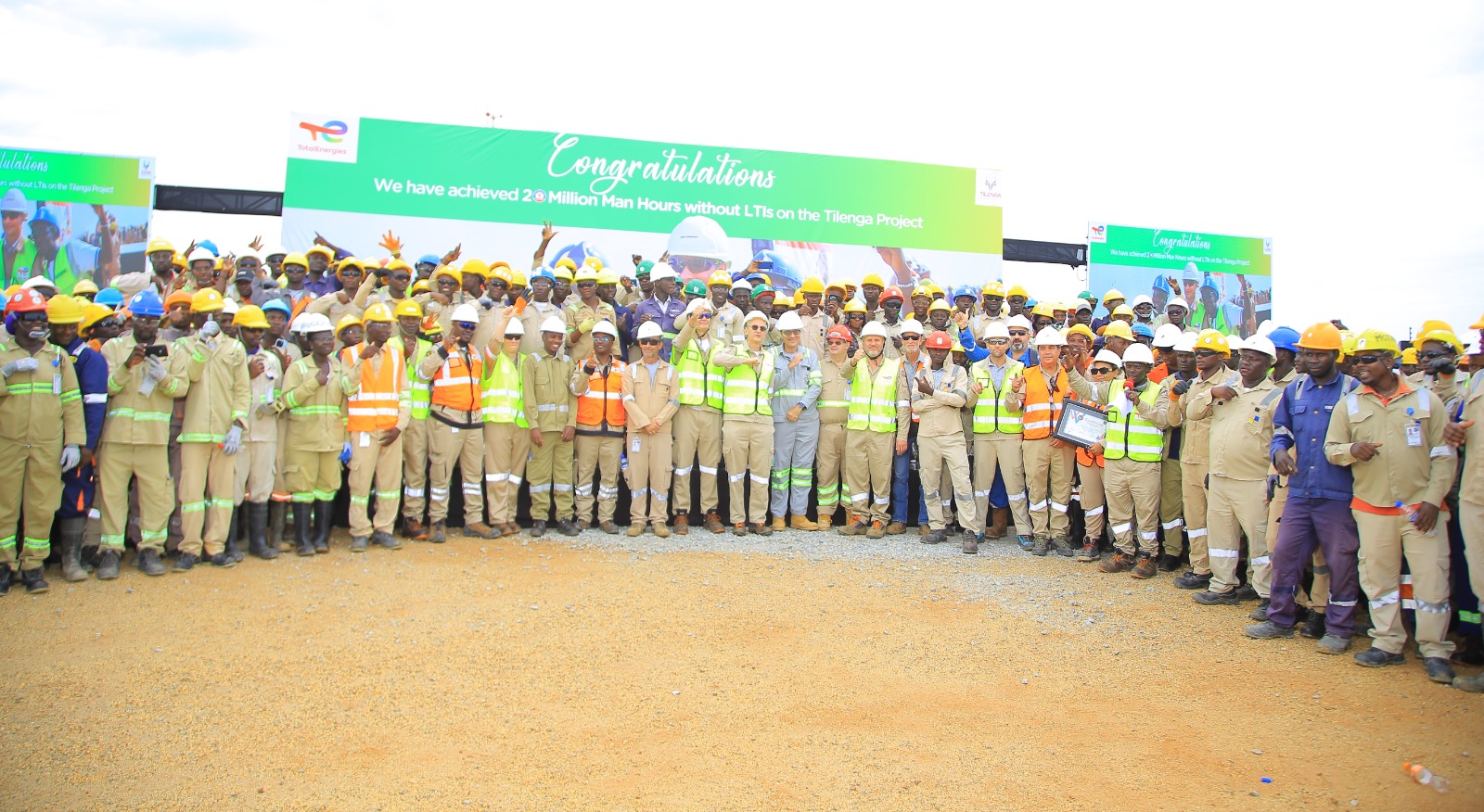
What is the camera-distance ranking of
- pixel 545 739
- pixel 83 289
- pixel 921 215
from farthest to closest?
pixel 921 215, pixel 83 289, pixel 545 739

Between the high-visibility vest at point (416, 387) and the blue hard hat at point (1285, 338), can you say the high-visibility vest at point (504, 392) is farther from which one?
Result: the blue hard hat at point (1285, 338)

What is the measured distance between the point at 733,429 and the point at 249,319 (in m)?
4.71

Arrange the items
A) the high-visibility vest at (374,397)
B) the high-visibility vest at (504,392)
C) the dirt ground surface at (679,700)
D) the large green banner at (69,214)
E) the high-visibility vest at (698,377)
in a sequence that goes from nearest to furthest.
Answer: the dirt ground surface at (679,700), the high-visibility vest at (374,397), the high-visibility vest at (504,392), the high-visibility vest at (698,377), the large green banner at (69,214)

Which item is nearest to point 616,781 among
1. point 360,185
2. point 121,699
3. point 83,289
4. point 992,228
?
point 121,699

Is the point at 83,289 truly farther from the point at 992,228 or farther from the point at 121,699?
the point at 992,228

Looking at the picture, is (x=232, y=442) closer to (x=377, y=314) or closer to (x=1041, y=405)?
(x=377, y=314)

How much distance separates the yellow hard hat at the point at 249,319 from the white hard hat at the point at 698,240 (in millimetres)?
9326

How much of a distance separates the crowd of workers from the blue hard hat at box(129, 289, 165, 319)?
27 millimetres

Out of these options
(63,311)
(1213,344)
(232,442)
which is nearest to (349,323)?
(232,442)

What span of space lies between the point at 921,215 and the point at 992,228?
5.18 feet

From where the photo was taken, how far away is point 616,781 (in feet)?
12.8

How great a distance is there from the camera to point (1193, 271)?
20.7 meters

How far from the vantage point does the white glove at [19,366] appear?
21.1 ft

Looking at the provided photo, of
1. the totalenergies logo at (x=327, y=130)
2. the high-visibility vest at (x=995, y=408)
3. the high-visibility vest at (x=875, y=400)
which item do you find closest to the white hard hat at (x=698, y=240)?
the totalenergies logo at (x=327, y=130)
